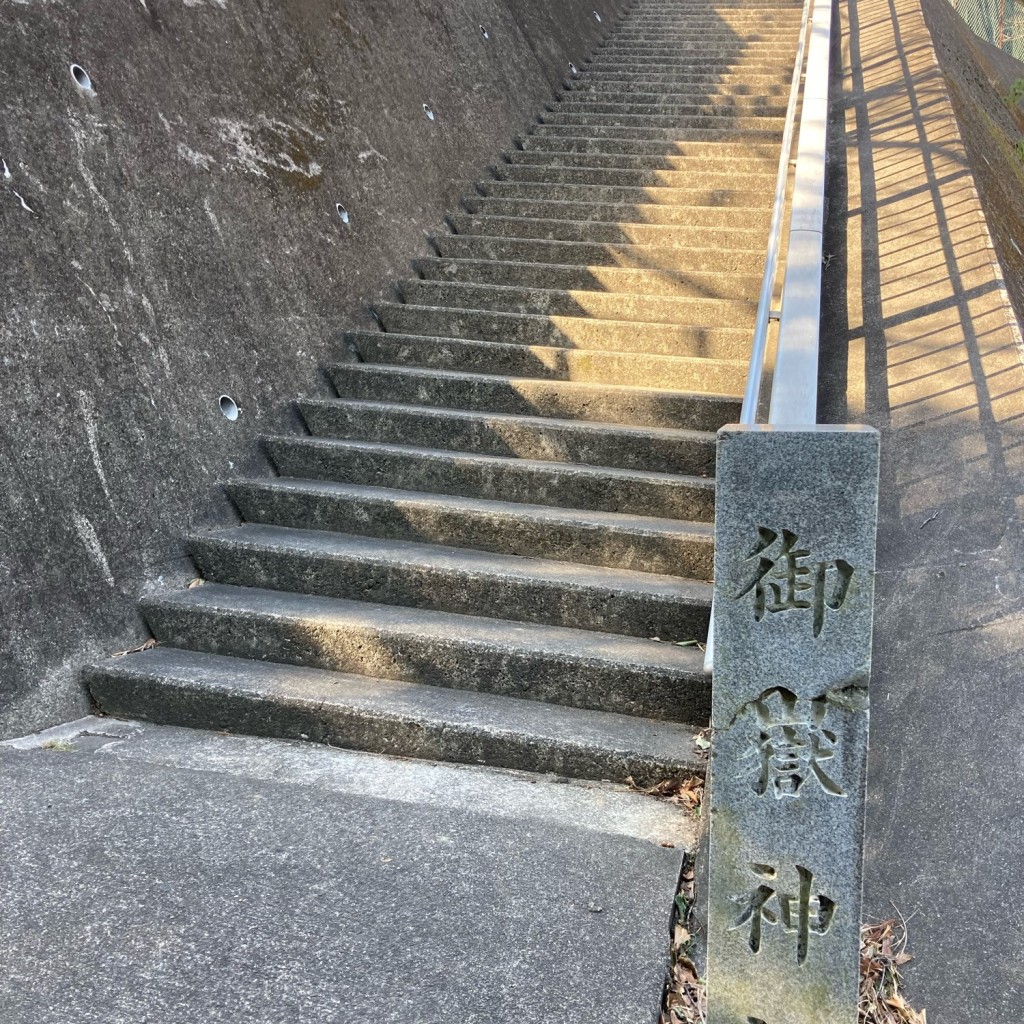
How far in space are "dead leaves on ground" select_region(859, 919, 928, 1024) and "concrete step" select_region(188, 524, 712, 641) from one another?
3.93ft

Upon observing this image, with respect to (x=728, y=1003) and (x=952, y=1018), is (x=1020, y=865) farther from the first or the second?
(x=728, y=1003)

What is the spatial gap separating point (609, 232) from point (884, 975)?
4.58 meters

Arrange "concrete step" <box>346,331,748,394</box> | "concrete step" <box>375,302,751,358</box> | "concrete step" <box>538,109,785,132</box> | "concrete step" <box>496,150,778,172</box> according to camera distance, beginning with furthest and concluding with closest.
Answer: "concrete step" <box>538,109,785,132</box>, "concrete step" <box>496,150,778,172</box>, "concrete step" <box>375,302,751,358</box>, "concrete step" <box>346,331,748,394</box>

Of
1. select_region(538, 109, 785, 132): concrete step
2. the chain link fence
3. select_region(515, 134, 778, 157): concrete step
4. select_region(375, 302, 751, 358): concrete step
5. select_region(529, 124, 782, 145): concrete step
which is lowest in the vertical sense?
select_region(375, 302, 751, 358): concrete step

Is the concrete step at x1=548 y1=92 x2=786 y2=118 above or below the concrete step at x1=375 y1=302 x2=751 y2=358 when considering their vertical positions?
above

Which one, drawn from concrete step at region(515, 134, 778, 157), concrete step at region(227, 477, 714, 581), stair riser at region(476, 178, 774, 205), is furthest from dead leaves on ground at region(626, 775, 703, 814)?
concrete step at region(515, 134, 778, 157)

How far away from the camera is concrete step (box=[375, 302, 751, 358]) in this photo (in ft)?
14.9

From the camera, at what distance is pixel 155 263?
377 cm

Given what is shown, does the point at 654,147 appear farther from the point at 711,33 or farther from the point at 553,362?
the point at 711,33

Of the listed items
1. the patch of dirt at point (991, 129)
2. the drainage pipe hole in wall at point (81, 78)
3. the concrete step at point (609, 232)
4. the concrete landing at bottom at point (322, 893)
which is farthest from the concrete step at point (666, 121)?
the concrete landing at bottom at point (322, 893)

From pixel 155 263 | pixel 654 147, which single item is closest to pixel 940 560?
pixel 155 263

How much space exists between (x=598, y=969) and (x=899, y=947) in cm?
72

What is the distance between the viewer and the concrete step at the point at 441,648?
119 inches

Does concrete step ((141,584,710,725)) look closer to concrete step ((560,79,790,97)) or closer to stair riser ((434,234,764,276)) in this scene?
stair riser ((434,234,764,276))
